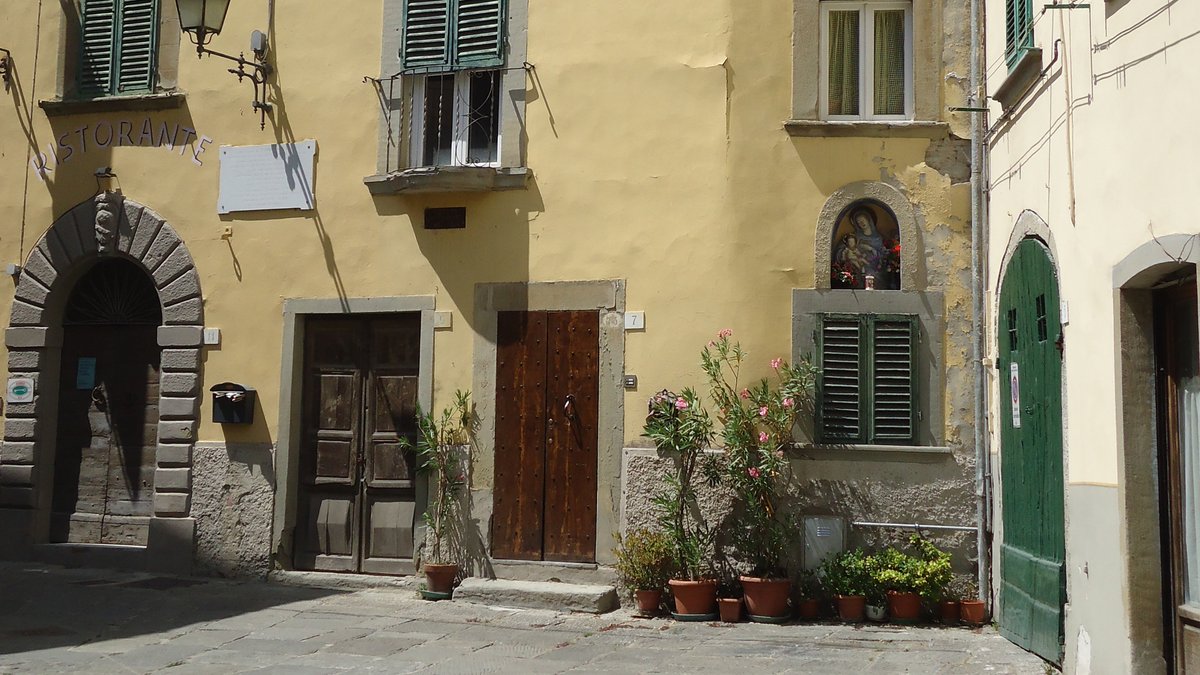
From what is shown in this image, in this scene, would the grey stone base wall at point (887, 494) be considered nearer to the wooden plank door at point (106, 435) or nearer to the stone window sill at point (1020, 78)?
the stone window sill at point (1020, 78)

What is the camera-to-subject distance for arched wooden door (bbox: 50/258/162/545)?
33.9 ft

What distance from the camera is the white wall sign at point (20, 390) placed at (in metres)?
10.4

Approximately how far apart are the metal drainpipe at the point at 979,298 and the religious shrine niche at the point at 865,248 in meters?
0.57

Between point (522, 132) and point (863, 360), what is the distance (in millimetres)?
3221

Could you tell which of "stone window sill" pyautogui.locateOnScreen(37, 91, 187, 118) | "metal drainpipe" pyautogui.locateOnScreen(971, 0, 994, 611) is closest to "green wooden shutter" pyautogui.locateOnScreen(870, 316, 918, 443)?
"metal drainpipe" pyautogui.locateOnScreen(971, 0, 994, 611)

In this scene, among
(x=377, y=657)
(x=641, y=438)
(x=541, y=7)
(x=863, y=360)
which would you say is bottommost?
(x=377, y=657)

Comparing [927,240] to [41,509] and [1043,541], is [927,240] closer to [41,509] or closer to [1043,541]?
[1043,541]

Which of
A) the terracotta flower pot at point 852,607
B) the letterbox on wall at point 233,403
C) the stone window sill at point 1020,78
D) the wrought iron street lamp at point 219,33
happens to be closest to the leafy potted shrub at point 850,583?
the terracotta flower pot at point 852,607

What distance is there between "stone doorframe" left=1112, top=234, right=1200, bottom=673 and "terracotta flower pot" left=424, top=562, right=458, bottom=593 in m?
5.01

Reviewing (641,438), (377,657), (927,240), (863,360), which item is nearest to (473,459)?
(641,438)

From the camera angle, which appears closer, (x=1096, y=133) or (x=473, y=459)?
(x=1096, y=133)

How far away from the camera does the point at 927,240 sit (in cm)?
868

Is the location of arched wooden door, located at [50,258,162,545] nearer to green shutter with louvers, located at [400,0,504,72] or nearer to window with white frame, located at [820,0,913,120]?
green shutter with louvers, located at [400,0,504,72]

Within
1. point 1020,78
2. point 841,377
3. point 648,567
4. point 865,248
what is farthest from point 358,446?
point 1020,78
